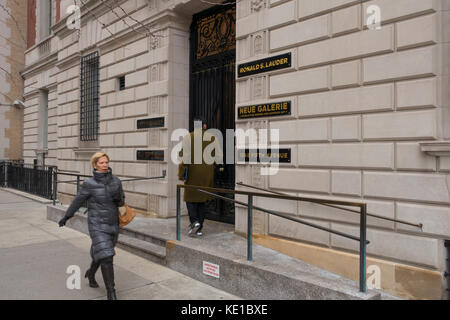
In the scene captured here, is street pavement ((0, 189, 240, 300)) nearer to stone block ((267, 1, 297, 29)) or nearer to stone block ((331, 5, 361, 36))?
stone block ((331, 5, 361, 36))

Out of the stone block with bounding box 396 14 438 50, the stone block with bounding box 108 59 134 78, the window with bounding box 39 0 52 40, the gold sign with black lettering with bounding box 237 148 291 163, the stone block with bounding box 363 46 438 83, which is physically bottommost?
the gold sign with black lettering with bounding box 237 148 291 163

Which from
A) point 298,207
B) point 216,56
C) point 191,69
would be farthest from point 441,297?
point 191,69

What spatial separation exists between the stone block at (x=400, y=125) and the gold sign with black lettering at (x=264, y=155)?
131cm

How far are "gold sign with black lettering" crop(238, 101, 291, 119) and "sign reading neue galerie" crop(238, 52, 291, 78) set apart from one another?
22.7 inches

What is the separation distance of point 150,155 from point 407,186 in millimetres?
5915

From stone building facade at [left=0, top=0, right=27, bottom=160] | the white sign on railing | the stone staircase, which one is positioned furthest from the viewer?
stone building facade at [left=0, top=0, right=27, bottom=160]

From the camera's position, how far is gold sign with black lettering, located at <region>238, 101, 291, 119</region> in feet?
19.3

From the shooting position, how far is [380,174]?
4.80 meters

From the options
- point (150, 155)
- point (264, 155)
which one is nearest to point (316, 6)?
point (264, 155)

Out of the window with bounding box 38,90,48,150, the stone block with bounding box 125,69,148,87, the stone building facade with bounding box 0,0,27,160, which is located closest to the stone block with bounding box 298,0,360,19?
the stone block with bounding box 125,69,148,87

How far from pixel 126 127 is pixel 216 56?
3.27m

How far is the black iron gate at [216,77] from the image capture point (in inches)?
301

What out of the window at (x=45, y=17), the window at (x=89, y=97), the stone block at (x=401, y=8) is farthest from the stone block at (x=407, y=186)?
the window at (x=45, y=17)

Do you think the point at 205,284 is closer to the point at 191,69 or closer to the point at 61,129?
the point at 191,69
